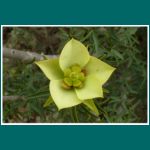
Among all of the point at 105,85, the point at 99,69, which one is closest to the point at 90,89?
the point at 99,69

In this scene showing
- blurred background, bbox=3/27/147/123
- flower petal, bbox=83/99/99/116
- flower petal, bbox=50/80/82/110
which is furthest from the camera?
blurred background, bbox=3/27/147/123

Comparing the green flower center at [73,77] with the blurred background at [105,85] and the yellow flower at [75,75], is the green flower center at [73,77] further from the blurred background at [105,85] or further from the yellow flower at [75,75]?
the blurred background at [105,85]

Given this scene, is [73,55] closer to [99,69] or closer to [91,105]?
[99,69]

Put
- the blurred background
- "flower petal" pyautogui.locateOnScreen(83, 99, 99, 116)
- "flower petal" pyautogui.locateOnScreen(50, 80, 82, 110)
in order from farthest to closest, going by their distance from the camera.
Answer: the blurred background < "flower petal" pyautogui.locateOnScreen(83, 99, 99, 116) < "flower petal" pyautogui.locateOnScreen(50, 80, 82, 110)

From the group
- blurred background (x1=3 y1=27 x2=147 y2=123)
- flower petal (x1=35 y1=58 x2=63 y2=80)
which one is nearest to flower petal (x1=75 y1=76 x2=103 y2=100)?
flower petal (x1=35 y1=58 x2=63 y2=80)

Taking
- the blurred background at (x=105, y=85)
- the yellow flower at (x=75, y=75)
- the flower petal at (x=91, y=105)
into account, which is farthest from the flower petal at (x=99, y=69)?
the blurred background at (x=105, y=85)

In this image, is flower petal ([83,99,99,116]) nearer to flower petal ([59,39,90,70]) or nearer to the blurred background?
flower petal ([59,39,90,70])
